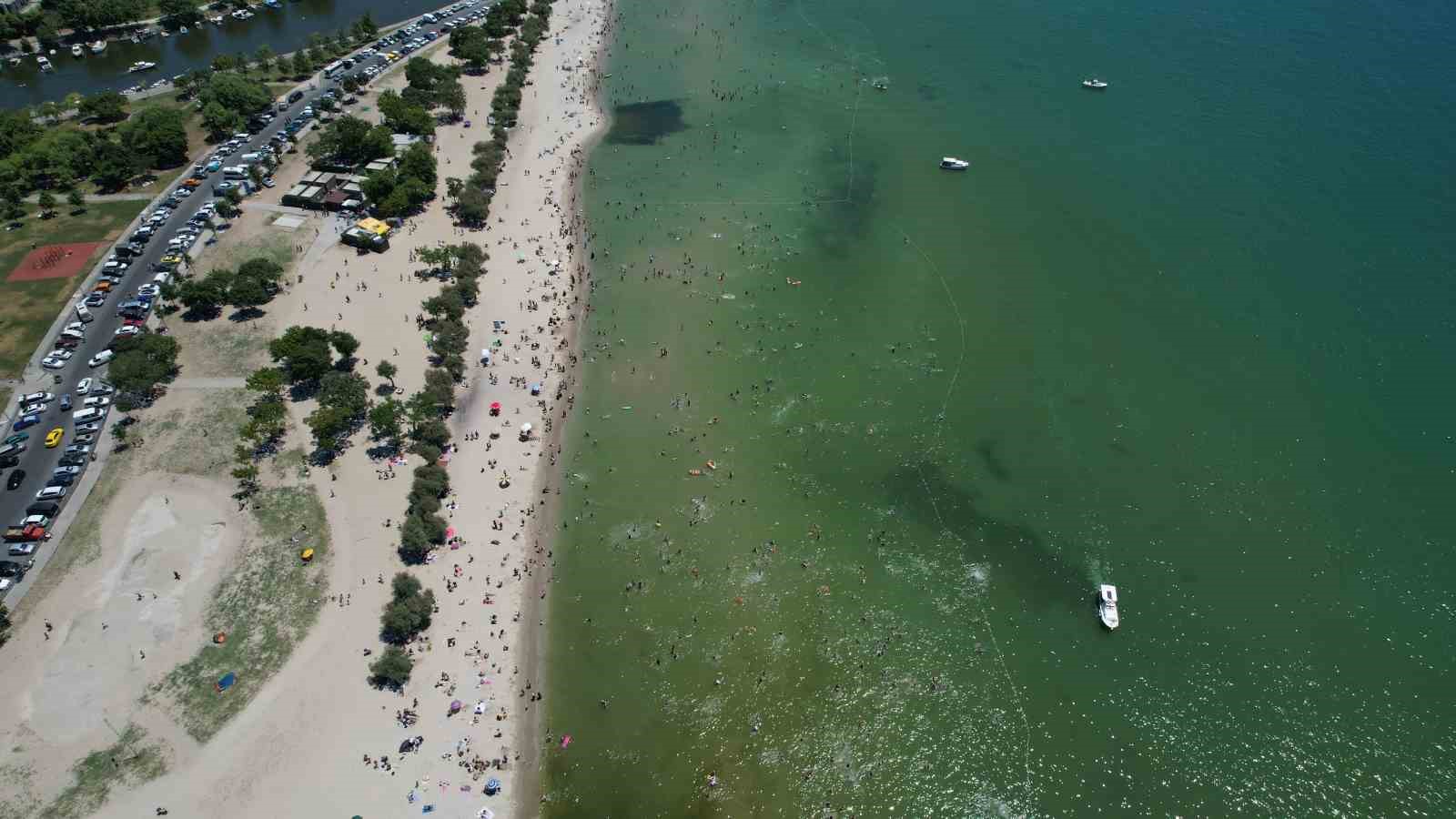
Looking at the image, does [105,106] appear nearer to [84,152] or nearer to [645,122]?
[84,152]

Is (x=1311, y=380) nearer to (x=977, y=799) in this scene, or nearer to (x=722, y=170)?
(x=977, y=799)

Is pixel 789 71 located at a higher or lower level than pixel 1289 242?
higher

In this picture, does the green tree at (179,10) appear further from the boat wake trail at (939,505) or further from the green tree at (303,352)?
the boat wake trail at (939,505)

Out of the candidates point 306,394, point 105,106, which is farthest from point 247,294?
point 105,106

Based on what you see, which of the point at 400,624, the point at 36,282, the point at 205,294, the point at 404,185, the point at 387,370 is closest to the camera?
the point at 400,624

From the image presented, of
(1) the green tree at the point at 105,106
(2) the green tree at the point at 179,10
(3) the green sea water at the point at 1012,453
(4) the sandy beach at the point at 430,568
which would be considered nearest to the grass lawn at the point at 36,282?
(4) the sandy beach at the point at 430,568

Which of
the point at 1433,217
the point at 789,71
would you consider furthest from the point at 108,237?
the point at 1433,217
